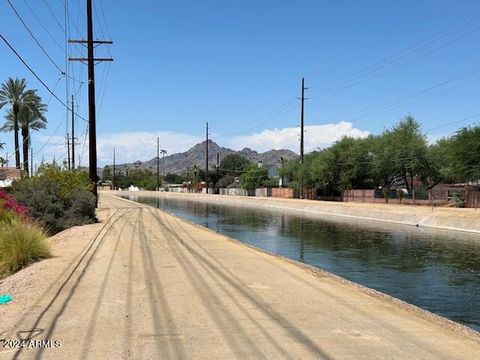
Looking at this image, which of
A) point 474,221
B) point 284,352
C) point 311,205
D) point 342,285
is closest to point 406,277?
point 342,285

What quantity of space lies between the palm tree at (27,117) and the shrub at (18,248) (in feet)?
205

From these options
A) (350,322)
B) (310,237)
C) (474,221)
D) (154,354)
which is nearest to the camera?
(154,354)

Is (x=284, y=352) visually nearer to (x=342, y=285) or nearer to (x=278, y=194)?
(x=342, y=285)

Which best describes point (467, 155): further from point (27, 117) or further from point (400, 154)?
point (27, 117)

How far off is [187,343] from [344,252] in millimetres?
18938

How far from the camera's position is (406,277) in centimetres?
1880

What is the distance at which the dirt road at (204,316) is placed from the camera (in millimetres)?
7359

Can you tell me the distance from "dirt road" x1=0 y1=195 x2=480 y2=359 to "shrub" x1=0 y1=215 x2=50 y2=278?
52cm

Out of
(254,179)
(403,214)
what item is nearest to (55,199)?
(403,214)

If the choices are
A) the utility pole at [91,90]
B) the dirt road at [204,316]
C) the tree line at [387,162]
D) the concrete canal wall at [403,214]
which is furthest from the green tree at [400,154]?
the dirt road at [204,316]

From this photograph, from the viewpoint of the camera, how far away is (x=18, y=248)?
1452 cm

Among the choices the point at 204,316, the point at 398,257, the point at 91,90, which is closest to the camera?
the point at 204,316

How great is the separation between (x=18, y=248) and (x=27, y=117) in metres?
67.3

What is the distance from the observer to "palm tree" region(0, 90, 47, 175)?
75375 mm
